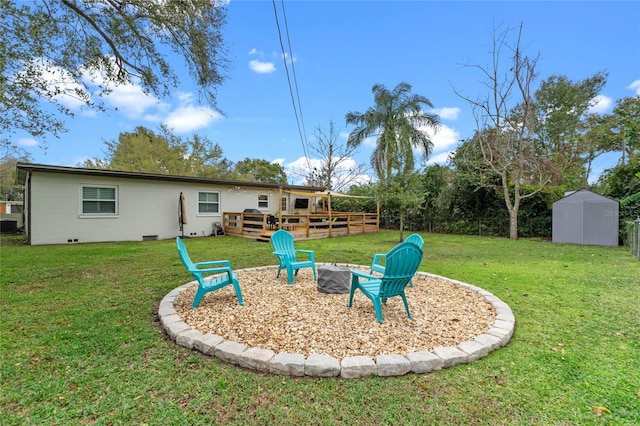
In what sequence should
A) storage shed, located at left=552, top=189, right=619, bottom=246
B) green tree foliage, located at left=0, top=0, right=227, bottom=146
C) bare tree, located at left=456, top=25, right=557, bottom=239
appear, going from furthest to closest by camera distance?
1. bare tree, located at left=456, top=25, right=557, bottom=239
2. storage shed, located at left=552, top=189, right=619, bottom=246
3. green tree foliage, located at left=0, top=0, right=227, bottom=146

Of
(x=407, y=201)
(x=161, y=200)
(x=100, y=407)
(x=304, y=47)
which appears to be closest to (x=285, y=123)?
(x=304, y=47)

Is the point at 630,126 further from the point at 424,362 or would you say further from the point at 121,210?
the point at 121,210

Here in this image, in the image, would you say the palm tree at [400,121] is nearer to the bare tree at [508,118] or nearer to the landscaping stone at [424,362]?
the bare tree at [508,118]

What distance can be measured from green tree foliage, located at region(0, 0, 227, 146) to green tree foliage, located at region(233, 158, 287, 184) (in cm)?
2591

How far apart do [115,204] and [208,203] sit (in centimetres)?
353

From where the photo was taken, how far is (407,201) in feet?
35.7

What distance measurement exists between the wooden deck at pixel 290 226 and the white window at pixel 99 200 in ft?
14.0

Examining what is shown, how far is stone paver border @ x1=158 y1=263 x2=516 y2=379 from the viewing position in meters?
2.35

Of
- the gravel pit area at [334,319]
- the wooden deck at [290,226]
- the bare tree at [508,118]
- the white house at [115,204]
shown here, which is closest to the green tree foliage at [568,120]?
the bare tree at [508,118]

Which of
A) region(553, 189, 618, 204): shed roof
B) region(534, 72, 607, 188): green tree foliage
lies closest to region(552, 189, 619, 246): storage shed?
region(553, 189, 618, 204): shed roof

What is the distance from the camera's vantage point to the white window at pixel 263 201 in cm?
1559

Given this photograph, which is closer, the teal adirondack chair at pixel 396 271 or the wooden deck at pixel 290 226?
the teal adirondack chair at pixel 396 271

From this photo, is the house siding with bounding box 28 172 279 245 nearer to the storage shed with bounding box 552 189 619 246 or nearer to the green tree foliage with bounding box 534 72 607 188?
the storage shed with bounding box 552 189 619 246

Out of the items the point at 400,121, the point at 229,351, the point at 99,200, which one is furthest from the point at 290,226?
the point at 229,351
